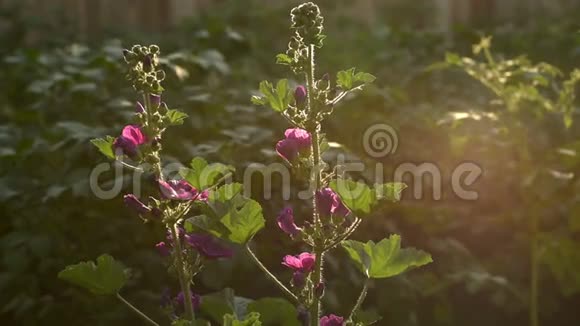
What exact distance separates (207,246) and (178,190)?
16cm

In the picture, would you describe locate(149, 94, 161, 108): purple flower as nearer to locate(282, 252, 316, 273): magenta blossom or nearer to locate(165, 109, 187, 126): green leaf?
locate(165, 109, 187, 126): green leaf

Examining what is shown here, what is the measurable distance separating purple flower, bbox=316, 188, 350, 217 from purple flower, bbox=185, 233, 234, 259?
0.23 metres

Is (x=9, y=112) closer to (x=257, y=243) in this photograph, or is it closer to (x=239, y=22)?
(x=257, y=243)

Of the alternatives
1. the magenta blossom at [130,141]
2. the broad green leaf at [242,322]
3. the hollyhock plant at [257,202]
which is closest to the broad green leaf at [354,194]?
the hollyhock plant at [257,202]

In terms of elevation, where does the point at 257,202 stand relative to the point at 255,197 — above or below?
above

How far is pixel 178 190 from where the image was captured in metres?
1.74

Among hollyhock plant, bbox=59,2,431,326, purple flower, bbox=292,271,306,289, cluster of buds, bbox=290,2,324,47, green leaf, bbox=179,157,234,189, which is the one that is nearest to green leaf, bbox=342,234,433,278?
hollyhock plant, bbox=59,2,431,326

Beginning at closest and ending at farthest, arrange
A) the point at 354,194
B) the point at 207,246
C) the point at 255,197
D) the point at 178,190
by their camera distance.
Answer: the point at 354,194 → the point at 178,190 → the point at 207,246 → the point at 255,197

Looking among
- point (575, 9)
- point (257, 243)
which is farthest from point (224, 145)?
point (575, 9)

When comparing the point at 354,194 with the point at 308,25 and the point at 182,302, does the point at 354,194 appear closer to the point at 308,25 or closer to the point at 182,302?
the point at 308,25

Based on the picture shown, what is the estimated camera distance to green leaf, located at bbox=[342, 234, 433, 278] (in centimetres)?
169

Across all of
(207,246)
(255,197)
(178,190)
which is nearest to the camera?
(178,190)

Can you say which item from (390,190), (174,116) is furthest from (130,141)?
(390,190)

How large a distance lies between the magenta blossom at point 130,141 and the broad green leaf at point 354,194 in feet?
1.19
